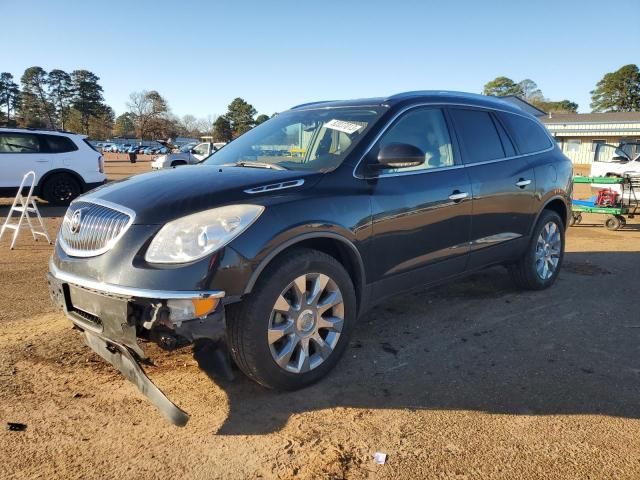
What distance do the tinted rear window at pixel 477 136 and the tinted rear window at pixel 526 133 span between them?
13.0 inches

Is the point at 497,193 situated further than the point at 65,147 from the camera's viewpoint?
No

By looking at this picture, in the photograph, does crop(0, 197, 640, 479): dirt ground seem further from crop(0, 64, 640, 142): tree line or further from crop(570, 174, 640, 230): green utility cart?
crop(0, 64, 640, 142): tree line

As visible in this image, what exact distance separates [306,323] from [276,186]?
0.87 metres

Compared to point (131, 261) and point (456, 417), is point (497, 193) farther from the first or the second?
point (131, 261)

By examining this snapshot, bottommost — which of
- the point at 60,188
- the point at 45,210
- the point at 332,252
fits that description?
the point at 45,210

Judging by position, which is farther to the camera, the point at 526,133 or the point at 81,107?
the point at 81,107

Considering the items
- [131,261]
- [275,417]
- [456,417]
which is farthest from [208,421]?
[456,417]

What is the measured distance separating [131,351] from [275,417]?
88 cm

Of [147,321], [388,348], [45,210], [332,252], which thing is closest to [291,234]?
[332,252]

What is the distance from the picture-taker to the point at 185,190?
9.78 feet

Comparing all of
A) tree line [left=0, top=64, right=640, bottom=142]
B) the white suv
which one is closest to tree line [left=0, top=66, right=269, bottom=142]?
tree line [left=0, top=64, right=640, bottom=142]

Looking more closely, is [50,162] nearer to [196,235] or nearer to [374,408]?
[196,235]

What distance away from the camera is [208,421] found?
2.86m

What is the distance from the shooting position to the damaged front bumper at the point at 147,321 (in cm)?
259
